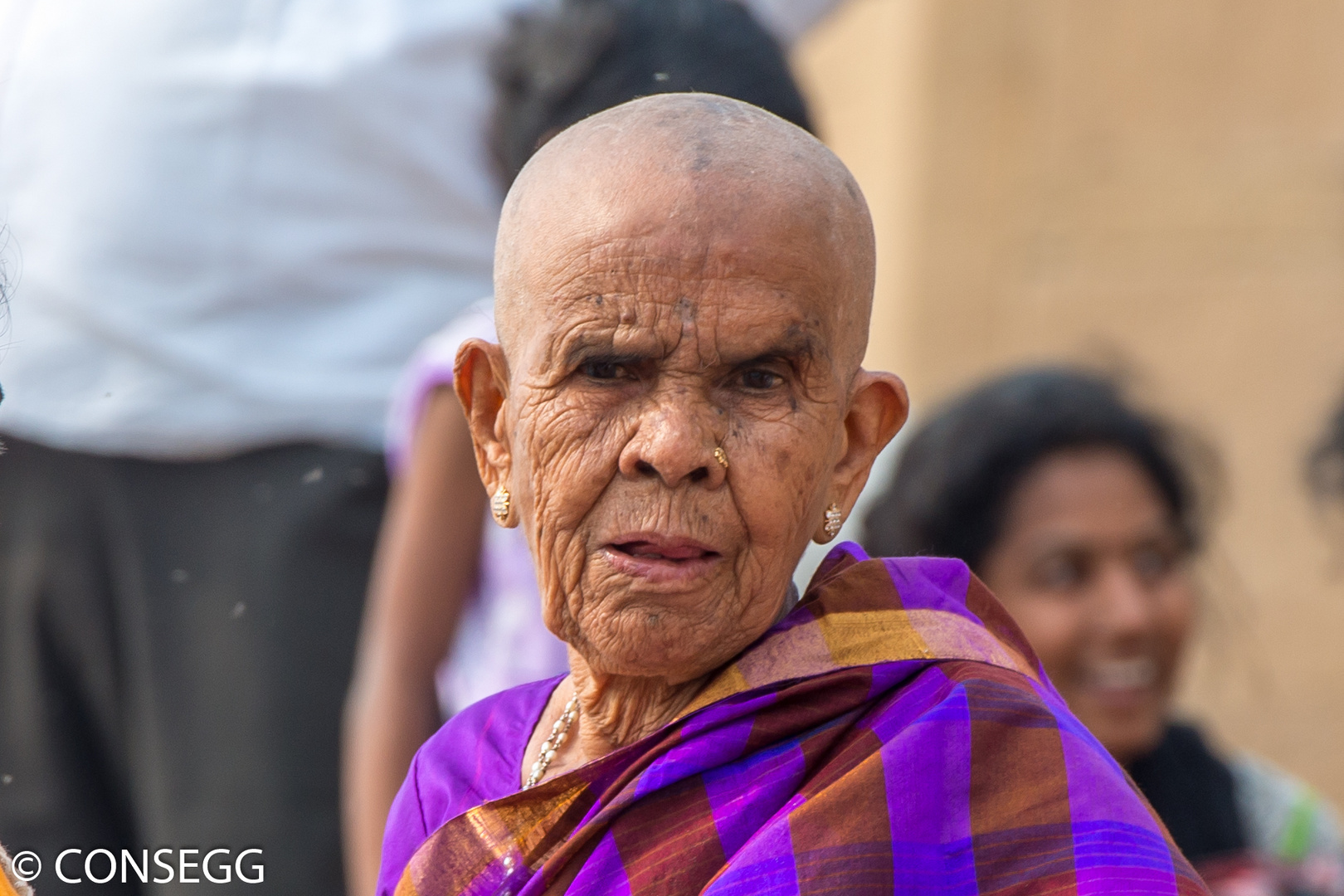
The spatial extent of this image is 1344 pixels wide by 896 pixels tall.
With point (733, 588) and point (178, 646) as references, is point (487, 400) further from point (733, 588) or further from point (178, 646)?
point (178, 646)

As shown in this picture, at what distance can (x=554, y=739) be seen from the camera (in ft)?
5.63

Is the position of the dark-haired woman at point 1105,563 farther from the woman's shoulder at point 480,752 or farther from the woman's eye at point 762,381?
the woman's eye at point 762,381

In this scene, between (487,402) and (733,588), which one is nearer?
(733,588)

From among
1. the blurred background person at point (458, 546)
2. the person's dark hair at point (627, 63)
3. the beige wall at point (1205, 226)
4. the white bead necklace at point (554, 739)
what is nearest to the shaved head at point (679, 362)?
the white bead necklace at point (554, 739)

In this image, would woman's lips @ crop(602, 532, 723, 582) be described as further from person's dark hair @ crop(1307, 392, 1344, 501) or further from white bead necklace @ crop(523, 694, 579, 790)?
person's dark hair @ crop(1307, 392, 1344, 501)

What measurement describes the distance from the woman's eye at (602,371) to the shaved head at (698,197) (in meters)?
0.07

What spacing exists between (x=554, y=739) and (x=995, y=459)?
2098 mm

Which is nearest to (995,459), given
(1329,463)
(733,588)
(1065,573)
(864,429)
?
(1065,573)

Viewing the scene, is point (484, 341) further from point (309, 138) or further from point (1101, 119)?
point (1101, 119)

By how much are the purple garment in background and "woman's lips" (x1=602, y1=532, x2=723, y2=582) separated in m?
1.25

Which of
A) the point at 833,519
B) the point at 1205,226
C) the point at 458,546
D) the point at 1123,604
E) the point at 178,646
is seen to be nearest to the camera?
the point at 833,519

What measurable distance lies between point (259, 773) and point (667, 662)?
1722mm

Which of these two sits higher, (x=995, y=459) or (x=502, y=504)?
(x=502, y=504)

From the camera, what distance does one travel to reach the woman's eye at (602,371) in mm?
1501
